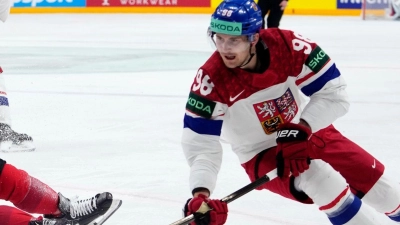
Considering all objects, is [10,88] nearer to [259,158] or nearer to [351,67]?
[351,67]

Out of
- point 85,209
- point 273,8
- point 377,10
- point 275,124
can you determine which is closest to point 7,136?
point 85,209

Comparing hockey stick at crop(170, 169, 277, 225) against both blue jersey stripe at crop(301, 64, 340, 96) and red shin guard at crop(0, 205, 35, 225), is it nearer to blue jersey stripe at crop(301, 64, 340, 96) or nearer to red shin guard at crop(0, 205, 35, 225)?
blue jersey stripe at crop(301, 64, 340, 96)

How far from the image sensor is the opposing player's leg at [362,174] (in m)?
2.55

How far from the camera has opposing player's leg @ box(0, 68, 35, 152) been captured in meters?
3.89

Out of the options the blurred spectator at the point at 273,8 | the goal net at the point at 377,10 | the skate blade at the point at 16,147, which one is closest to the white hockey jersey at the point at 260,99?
the skate blade at the point at 16,147

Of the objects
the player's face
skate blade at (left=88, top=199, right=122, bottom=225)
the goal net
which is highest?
the player's face

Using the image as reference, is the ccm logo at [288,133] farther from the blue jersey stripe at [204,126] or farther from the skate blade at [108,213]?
the skate blade at [108,213]

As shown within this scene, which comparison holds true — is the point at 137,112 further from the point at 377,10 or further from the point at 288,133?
the point at 377,10

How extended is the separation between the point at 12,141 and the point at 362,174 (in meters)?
1.93

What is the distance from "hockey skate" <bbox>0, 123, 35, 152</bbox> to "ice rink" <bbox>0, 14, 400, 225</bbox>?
3.0 inches

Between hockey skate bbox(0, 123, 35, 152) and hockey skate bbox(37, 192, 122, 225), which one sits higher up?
hockey skate bbox(37, 192, 122, 225)

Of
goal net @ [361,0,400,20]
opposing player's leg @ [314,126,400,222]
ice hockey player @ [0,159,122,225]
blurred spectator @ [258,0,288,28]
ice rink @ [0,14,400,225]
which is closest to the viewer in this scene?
ice hockey player @ [0,159,122,225]

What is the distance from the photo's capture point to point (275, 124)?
253cm

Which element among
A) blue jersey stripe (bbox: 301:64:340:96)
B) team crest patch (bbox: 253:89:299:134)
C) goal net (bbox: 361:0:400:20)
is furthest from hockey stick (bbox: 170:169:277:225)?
goal net (bbox: 361:0:400:20)
